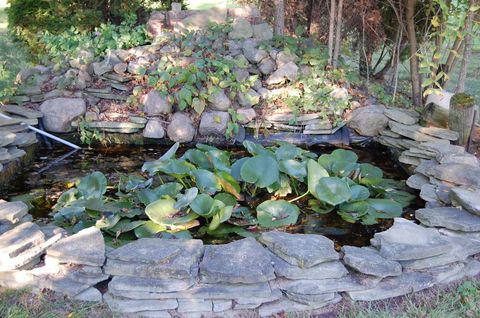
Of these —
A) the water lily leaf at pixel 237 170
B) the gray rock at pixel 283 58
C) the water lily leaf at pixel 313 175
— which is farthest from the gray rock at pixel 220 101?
the water lily leaf at pixel 313 175

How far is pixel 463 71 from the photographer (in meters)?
5.06

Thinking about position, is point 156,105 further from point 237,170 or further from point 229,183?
point 229,183

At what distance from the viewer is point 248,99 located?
5555mm

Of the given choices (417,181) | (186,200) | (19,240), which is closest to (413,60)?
(417,181)

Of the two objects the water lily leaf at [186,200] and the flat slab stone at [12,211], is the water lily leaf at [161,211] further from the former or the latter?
the flat slab stone at [12,211]

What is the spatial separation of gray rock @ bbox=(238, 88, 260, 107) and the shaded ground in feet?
10.6

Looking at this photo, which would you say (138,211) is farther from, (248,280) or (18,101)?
(18,101)

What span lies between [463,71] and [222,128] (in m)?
2.47

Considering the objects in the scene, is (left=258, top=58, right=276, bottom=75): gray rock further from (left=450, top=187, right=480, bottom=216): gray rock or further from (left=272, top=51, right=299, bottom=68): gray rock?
(left=450, top=187, right=480, bottom=216): gray rock

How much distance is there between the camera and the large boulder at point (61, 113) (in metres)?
5.44

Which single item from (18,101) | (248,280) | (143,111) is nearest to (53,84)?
(18,101)

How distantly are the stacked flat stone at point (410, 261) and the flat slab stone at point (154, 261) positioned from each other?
0.83 meters

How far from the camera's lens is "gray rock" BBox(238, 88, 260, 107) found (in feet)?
18.2

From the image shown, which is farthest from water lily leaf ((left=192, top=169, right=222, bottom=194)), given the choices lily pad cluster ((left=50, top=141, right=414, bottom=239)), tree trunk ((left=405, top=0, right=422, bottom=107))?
tree trunk ((left=405, top=0, right=422, bottom=107))
